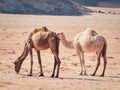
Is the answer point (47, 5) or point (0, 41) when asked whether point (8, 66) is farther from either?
point (47, 5)

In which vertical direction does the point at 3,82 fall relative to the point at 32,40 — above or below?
below

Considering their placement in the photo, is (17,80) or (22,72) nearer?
(17,80)

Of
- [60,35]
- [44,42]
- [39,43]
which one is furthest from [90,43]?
[39,43]

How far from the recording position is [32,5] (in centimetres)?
7050

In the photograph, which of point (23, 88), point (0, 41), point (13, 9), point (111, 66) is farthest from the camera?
point (13, 9)

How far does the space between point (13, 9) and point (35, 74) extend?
52171 mm

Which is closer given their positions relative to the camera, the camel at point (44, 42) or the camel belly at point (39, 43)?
the camel at point (44, 42)

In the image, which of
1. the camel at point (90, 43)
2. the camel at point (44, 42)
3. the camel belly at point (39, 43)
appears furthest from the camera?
the camel at point (90, 43)

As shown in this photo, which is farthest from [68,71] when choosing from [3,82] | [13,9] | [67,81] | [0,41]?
[13,9]

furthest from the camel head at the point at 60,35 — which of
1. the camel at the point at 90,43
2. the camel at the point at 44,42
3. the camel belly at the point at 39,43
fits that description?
the camel belly at the point at 39,43

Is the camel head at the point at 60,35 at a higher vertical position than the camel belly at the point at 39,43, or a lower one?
higher

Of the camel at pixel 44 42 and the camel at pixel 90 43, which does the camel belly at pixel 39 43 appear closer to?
the camel at pixel 44 42

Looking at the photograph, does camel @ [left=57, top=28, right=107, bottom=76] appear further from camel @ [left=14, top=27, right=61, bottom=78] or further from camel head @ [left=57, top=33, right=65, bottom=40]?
camel @ [left=14, top=27, right=61, bottom=78]

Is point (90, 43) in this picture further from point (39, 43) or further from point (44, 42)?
point (39, 43)
